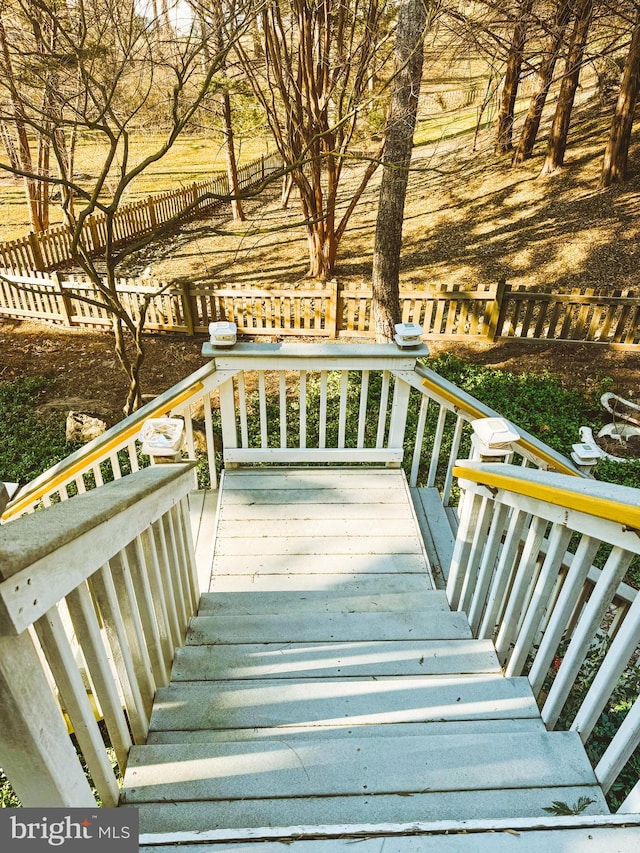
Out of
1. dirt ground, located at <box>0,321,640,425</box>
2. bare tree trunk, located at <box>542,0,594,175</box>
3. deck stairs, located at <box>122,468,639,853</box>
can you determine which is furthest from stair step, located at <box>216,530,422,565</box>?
bare tree trunk, located at <box>542,0,594,175</box>

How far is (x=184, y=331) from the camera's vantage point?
893cm

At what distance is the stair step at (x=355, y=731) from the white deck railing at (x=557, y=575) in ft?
0.44

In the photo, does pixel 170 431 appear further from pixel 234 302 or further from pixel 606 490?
pixel 234 302

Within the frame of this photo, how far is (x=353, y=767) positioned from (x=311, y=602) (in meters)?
1.16

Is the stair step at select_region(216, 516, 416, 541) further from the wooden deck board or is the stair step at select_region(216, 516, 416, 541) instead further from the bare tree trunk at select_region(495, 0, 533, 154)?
the bare tree trunk at select_region(495, 0, 533, 154)

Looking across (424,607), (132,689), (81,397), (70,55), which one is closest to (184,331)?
(81,397)

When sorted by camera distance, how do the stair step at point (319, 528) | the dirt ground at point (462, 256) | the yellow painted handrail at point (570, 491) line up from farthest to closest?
the dirt ground at point (462, 256)
the stair step at point (319, 528)
the yellow painted handrail at point (570, 491)

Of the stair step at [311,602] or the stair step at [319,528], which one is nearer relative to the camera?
the stair step at [311,602]

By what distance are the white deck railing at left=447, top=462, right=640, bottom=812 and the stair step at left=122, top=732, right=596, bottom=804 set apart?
15 centimetres

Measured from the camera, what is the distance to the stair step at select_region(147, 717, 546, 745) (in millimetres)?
1678

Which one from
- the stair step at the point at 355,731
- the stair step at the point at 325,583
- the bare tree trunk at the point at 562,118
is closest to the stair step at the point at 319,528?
the stair step at the point at 325,583

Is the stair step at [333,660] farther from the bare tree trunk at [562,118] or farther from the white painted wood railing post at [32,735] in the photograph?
the bare tree trunk at [562,118]

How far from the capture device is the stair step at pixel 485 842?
1.08 meters

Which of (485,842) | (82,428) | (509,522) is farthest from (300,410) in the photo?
(82,428)
